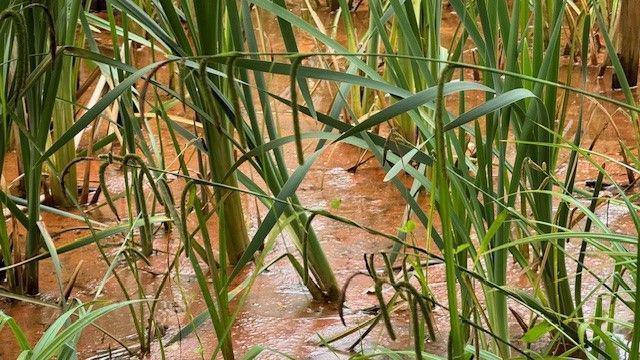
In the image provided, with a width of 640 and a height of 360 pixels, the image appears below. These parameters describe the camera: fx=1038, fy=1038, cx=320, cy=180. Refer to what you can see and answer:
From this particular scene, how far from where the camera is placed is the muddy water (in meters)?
1.51

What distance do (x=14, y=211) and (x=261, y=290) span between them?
1.33 feet

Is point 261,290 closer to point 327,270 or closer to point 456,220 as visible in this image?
point 327,270

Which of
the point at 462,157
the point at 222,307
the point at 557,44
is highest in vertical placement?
the point at 557,44

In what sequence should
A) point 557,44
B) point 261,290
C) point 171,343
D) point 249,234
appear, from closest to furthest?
point 557,44 → point 171,343 → point 261,290 → point 249,234

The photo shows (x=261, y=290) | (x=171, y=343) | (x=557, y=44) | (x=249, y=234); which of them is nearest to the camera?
(x=557, y=44)

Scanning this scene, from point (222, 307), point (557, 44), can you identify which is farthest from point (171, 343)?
point (557, 44)

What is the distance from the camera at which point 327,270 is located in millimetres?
1594

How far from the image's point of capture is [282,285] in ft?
5.56

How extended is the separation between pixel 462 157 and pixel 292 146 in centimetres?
116

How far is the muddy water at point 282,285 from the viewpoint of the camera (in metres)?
1.51

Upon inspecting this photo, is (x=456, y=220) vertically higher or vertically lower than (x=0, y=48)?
lower

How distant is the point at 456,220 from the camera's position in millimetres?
1265

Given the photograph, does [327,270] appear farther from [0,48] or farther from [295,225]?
[0,48]

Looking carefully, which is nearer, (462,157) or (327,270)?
(462,157)
